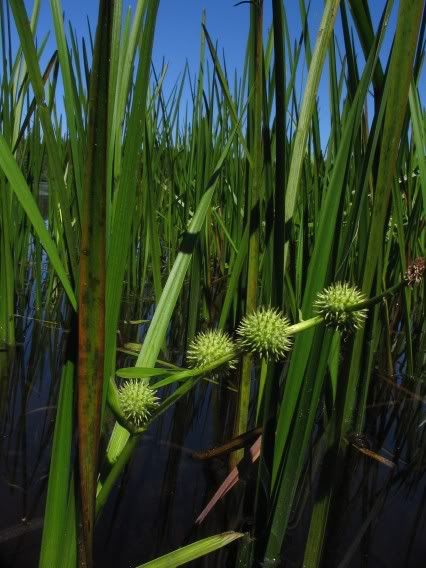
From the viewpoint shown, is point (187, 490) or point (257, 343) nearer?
point (257, 343)

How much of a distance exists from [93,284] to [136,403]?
0.71 feet

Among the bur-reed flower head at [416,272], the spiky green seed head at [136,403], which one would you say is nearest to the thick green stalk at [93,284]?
the spiky green seed head at [136,403]

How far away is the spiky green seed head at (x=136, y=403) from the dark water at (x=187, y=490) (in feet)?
1.45

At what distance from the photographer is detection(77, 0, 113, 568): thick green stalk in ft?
1.57

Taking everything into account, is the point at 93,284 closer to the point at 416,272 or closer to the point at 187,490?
the point at 416,272

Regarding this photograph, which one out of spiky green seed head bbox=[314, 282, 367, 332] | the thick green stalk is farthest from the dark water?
spiky green seed head bbox=[314, 282, 367, 332]

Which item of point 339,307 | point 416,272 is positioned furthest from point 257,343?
point 416,272

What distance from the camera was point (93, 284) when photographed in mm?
566

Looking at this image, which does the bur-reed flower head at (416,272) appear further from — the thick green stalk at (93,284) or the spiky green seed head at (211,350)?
the thick green stalk at (93,284)

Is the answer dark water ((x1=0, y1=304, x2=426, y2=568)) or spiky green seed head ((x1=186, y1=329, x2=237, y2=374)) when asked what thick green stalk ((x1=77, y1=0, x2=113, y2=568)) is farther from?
dark water ((x1=0, y1=304, x2=426, y2=568))

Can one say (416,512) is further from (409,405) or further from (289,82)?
(289,82)

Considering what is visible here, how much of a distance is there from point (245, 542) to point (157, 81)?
1.85 m

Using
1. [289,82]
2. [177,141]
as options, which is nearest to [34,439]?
[289,82]

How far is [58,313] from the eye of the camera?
8.75ft
